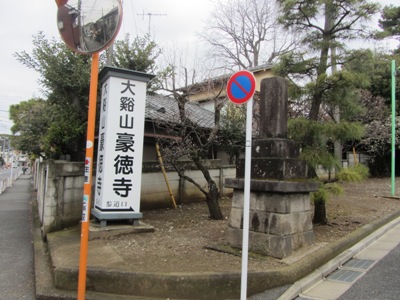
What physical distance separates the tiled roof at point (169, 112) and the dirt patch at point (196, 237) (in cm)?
285

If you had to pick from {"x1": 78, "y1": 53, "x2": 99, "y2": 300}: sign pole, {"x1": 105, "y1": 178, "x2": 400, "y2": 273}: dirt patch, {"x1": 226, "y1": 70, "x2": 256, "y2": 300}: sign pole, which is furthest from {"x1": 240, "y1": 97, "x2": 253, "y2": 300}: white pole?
{"x1": 78, "y1": 53, "x2": 99, "y2": 300}: sign pole

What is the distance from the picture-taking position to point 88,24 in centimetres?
363

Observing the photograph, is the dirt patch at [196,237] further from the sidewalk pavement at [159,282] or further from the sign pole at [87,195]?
the sign pole at [87,195]

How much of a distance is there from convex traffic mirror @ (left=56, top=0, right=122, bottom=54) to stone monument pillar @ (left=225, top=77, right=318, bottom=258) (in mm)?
3106

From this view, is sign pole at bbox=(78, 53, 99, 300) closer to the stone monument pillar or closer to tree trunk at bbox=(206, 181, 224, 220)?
the stone monument pillar

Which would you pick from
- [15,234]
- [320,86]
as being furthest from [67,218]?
[320,86]

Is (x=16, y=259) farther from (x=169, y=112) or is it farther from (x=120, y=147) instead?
(x=169, y=112)

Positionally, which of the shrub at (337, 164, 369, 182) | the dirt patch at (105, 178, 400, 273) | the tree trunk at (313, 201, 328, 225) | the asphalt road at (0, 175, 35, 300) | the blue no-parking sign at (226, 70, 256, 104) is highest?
the blue no-parking sign at (226, 70, 256, 104)

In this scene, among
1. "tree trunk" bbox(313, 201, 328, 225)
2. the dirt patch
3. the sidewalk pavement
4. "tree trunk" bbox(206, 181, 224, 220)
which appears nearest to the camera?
the sidewalk pavement

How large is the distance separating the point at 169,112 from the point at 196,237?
21.6 feet

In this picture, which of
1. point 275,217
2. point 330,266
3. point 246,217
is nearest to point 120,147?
point 275,217

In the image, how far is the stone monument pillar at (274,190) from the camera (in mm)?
5129

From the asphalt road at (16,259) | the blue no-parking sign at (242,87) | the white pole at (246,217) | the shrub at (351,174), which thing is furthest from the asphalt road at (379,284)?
the asphalt road at (16,259)

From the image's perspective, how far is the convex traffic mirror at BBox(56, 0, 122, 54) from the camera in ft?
11.9
